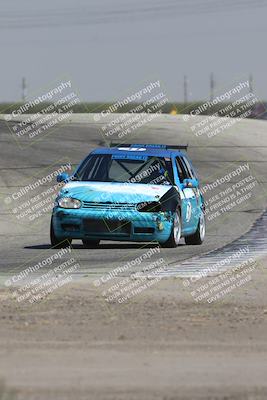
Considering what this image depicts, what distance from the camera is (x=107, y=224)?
18.0m

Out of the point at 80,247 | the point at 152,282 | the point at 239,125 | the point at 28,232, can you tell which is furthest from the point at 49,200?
the point at 239,125

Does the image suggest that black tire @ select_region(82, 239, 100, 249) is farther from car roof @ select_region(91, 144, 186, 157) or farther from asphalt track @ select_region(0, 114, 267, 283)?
car roof @ select_region(91, 144, 186, 157)

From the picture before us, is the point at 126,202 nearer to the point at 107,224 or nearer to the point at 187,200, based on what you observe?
the point at 107,224

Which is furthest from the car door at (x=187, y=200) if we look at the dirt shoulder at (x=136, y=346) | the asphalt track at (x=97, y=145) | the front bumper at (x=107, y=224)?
the dirt shoulder at (x=136, y=346)

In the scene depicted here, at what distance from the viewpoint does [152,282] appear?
1323cm

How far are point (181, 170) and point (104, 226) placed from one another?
2.41m

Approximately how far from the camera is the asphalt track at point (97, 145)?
17.5 m

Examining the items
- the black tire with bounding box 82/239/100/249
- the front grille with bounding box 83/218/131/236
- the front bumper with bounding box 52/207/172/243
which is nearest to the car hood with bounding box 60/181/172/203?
the front bumper with bounding box 52/207/172/243

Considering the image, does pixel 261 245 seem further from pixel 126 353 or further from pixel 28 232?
pixel 126 353

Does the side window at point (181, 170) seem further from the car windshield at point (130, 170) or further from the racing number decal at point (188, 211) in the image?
the racing number decal at point (188, 211)

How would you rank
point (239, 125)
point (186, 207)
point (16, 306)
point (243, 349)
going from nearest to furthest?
point (243, 349), point (16, 306), point (186, 207), point (239, 125)

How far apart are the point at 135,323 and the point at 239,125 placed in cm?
3762

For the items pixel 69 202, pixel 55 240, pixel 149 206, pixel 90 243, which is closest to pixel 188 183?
pixel 149 206

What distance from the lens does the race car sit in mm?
18031
